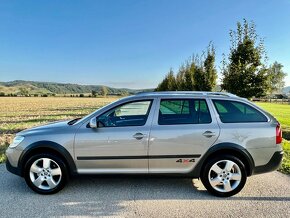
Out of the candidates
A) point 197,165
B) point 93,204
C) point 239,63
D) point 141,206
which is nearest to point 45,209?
point 93,204

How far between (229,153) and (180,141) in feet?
2.81

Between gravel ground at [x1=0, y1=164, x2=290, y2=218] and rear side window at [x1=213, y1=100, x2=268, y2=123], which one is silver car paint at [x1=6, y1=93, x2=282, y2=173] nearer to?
rear side window at [x1=213, y1=100, x2=268, y2=123]

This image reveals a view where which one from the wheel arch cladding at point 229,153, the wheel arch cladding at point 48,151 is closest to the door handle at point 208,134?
the wheel arch cladding at point 229,153

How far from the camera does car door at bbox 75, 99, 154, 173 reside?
4.13 meters

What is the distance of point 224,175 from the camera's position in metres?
4.20

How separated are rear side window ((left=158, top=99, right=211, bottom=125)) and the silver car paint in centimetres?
10

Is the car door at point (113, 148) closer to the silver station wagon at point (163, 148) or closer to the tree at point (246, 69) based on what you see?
the silver station wagon at point (163, 148)

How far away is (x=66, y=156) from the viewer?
13.8 feet

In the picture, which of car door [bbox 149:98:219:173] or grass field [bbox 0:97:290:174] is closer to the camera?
car door [bbox 149:98:219:173]

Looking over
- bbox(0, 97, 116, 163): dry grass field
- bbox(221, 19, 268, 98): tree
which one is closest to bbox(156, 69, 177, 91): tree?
bbox(0, 97, 116, 163): dry grass field

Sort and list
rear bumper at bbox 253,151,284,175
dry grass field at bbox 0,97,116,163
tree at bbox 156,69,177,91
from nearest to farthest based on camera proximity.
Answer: rear bumper at bbox 253,151,284,175
dry grass field at bbox 0,97,116,163
tree at bbox 156,69,177,91

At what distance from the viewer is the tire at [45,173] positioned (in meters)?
4.23

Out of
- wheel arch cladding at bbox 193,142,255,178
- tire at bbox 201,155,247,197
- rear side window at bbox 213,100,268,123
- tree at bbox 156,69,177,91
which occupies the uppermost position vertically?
tree at bbox 156,69,177,91

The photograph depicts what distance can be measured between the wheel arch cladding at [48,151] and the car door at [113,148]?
13 centimetres
